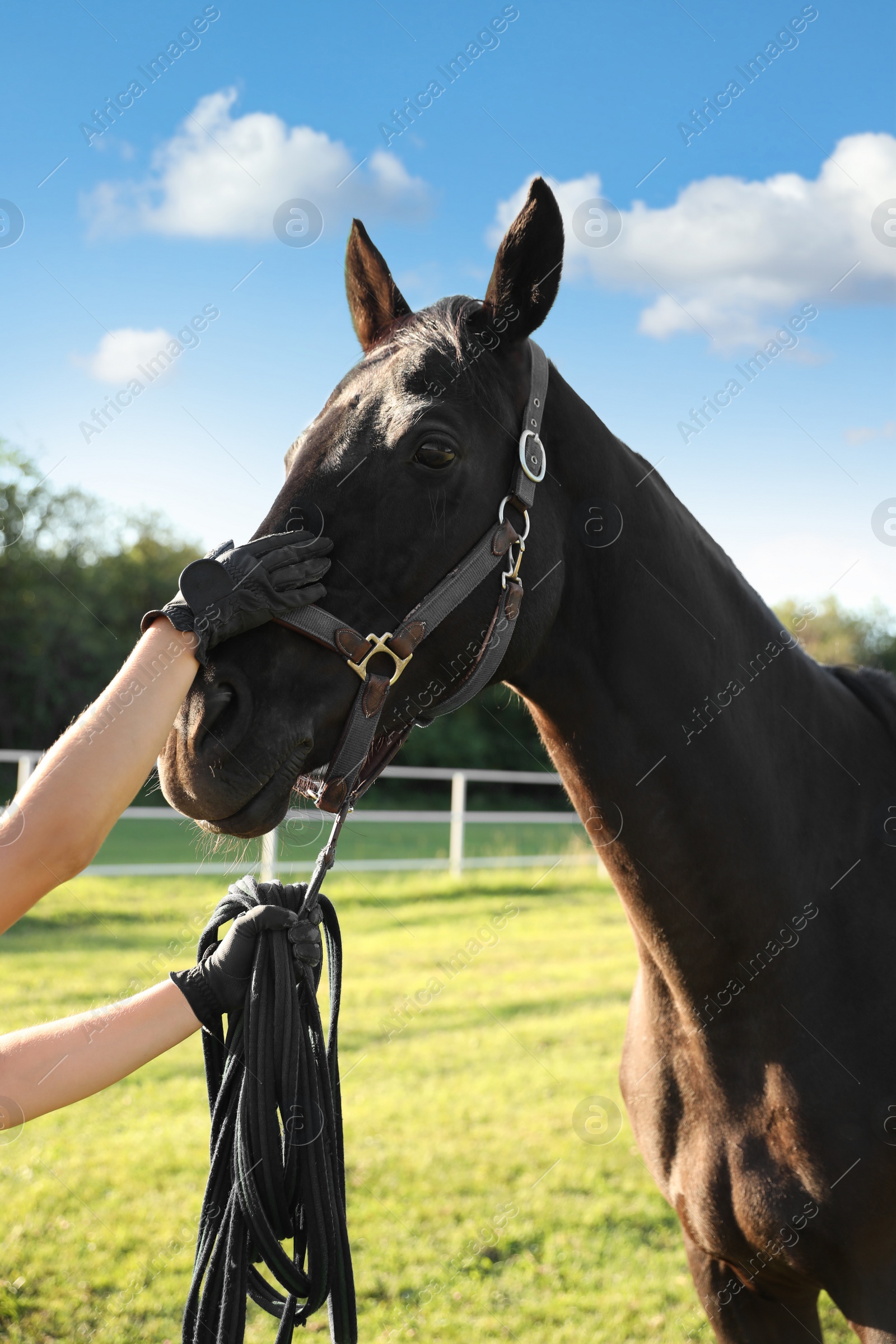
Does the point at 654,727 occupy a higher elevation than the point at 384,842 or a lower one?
higher

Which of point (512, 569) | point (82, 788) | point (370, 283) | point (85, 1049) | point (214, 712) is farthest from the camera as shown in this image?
point (370, 283)

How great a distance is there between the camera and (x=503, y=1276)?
3.86 meters

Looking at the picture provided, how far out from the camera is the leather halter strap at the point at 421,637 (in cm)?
168

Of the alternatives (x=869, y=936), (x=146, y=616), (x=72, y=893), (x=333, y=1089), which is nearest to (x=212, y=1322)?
(x=333, y=1089)

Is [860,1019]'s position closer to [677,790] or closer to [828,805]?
[828,805]

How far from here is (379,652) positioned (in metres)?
1.71

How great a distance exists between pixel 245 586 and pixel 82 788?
460 mm

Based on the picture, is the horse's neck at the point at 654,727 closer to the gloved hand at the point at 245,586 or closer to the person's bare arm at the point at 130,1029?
the gloved hand at the point at 245,586

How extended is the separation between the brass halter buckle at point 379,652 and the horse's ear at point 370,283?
926 millimetres

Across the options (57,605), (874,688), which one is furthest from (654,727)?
(57,605)

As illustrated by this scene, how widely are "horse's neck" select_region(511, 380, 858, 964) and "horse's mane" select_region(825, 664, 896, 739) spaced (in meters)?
0.51

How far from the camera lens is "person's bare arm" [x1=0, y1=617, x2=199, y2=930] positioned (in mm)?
1224

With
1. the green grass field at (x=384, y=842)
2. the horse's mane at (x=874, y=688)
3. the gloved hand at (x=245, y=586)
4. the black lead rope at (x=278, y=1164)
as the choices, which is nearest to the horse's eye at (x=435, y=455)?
the gloved hand at (x=245, y=586)

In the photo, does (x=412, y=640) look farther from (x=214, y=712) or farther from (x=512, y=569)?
(x=214, y=712)
